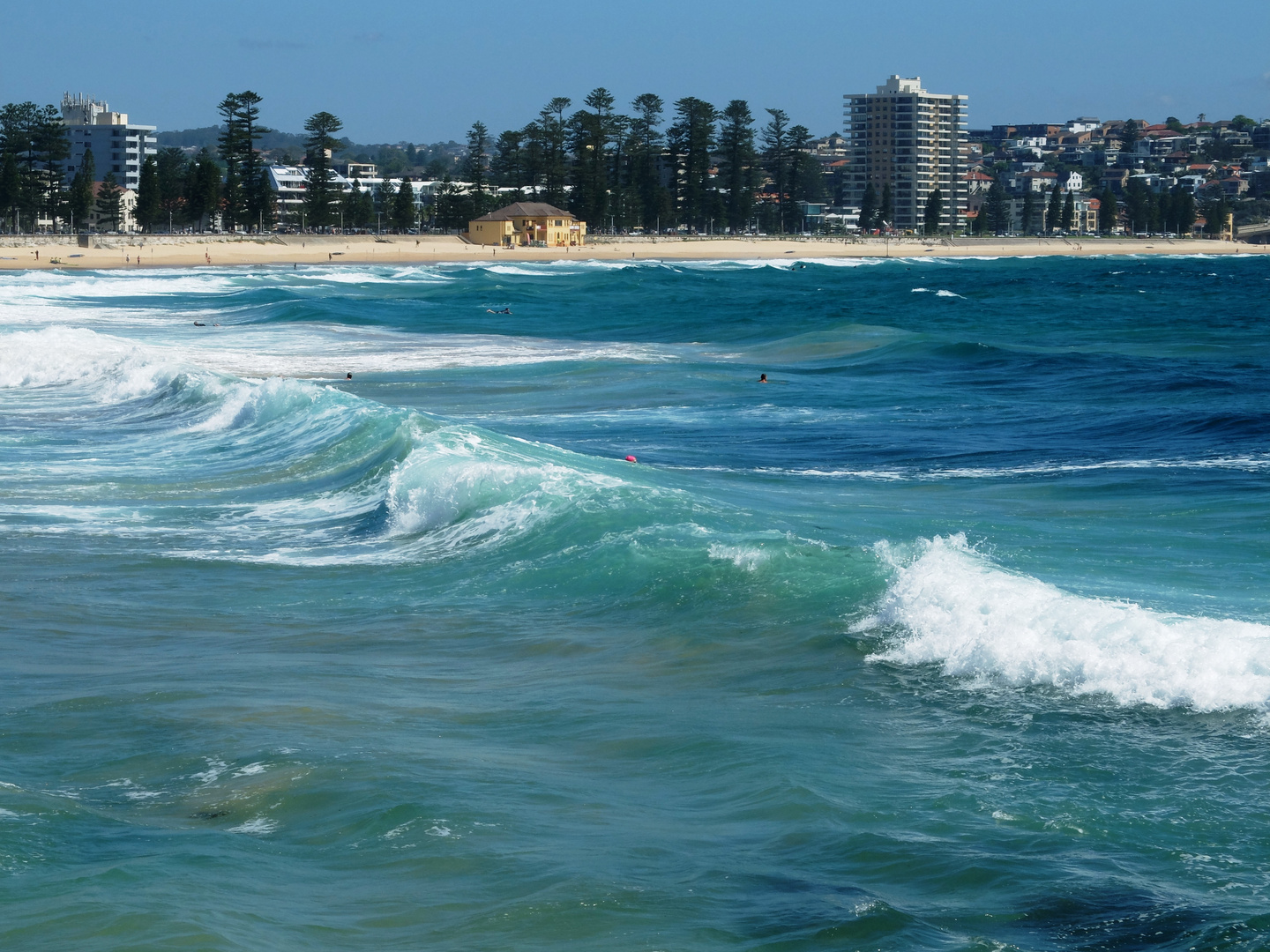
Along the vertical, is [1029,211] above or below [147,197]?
above

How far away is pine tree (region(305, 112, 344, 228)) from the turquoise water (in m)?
91.9

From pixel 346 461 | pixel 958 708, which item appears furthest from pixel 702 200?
pixel 958 708

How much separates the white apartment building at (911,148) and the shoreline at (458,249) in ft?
123

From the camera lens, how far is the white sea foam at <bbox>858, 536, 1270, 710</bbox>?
7707mm


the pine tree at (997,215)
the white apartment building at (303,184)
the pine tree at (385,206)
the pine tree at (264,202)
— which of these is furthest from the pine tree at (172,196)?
the pine tree at (997,215)

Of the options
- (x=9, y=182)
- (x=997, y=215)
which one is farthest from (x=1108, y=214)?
(x=9, y=182)

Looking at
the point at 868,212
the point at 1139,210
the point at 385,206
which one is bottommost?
the point at 385,206

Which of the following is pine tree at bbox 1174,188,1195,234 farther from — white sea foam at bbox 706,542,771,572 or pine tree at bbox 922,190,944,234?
white sea foam at bbox 706,542,771,572

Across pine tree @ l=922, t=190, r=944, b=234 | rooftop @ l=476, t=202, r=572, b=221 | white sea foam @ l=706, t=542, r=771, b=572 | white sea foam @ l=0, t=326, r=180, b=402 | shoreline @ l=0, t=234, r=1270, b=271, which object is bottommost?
white sea foam @ l=706, t=542, r=771, b=572

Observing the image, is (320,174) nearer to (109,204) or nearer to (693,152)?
(109,204)

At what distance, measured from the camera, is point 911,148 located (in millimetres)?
193000

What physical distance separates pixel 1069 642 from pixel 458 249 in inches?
3982

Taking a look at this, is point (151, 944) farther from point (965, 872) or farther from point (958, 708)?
point (958, 708)

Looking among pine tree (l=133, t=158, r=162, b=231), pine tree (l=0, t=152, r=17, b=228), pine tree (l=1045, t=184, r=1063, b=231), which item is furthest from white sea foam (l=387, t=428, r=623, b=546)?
pine tree (l=1045, t=184, r=1063, b=231)
